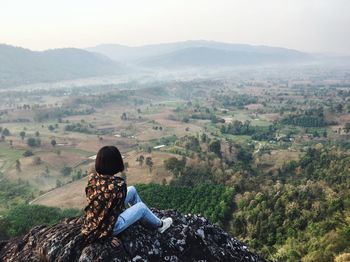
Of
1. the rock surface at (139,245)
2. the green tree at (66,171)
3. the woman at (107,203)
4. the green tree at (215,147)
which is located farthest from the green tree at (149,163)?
the woman at (107,203)

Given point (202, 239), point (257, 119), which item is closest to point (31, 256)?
point (202, 239)

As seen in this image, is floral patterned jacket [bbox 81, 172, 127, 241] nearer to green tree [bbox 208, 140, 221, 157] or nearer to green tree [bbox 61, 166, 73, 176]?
green tree [bbox 208, 140, 221, 157]

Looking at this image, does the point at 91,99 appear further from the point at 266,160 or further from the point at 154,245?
the point at 154,245

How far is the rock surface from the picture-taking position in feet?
20.3

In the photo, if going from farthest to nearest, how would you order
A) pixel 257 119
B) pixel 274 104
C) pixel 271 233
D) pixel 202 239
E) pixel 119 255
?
pixel 274 104, pixel 257 119, pixel 271 233, pixel 202 239, pixel 119 255

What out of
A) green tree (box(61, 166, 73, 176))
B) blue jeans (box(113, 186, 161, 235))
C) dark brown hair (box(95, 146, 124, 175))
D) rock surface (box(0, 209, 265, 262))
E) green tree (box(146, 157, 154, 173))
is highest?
dark brown hair (box(95, 146, 124, 175))

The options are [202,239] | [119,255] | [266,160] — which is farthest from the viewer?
[266,160]

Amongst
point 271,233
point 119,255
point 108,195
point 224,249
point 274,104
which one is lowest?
point 274,104

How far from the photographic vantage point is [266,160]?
7206cm

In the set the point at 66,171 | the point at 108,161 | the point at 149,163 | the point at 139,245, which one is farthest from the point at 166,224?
the point at 66,171

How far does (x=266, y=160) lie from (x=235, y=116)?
6113 cm

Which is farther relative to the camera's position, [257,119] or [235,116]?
[235,116]

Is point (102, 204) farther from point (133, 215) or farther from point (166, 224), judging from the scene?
point (166, 224)

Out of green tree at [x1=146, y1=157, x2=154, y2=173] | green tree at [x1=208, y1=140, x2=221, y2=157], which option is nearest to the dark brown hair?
green tree at [x1=146, y1=157, x2=154, y2=173]
